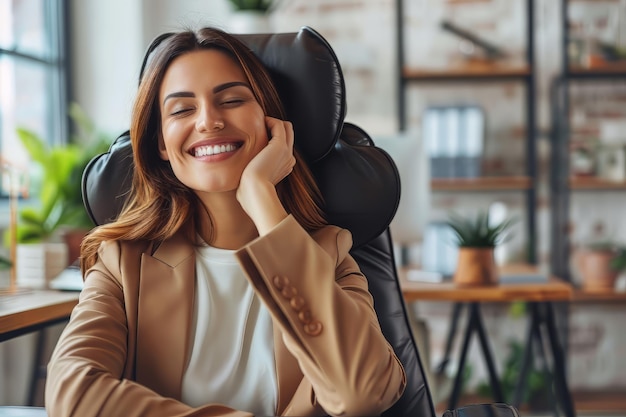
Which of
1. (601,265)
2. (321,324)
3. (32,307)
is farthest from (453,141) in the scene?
(321,324)

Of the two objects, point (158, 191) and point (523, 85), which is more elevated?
point (523, 85)

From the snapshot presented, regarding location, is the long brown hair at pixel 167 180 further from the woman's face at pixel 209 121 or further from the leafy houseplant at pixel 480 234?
the leafy houseplant at pixel 480 234

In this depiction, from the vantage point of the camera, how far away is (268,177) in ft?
4.18

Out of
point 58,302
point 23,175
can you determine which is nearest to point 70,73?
point 23,175

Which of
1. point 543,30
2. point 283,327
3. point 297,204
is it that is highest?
point 543,30

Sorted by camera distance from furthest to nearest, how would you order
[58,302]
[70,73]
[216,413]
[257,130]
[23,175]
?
[70,73]
[23,175]
[58,302]
[257,130]
[216,413]

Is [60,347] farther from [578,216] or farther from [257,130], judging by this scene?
[578,216]

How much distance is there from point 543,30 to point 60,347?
311cm

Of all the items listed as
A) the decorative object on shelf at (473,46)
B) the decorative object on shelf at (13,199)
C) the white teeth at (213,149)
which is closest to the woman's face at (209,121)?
the white teeth at (213,149)

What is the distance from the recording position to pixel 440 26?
365cm

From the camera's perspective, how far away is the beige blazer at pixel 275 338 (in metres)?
1.08

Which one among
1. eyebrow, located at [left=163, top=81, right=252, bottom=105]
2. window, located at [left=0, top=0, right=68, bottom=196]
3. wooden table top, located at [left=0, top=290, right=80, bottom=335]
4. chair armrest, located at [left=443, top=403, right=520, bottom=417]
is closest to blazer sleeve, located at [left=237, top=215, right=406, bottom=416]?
chair armrest, located at [left=443, top=403, right=520, bottom=417]

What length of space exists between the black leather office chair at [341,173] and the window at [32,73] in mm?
1862

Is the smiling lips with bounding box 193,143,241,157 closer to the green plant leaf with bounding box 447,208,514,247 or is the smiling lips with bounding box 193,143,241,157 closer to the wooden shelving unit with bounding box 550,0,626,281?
the green plant leaf with bounding box 447,208,514,247
